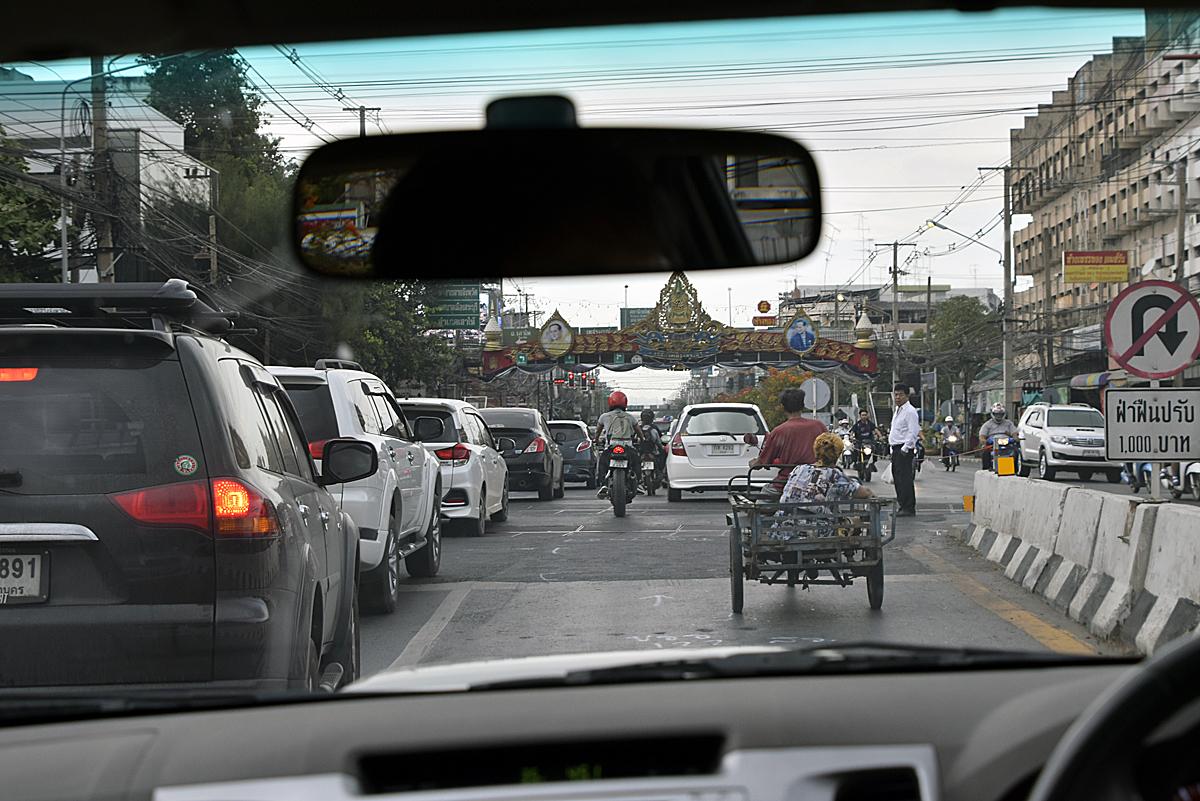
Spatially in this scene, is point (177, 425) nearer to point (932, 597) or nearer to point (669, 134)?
point (669, 134)

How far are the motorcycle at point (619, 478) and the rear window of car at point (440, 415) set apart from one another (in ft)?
14.4

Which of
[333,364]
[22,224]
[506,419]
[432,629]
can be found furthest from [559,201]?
[22,224]

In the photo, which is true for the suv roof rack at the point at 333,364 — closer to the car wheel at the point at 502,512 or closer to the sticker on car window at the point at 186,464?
the sticker on car window at the point at 186,464

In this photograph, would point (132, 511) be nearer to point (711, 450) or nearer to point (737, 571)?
point (737, 571)

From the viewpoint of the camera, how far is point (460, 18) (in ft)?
8.63

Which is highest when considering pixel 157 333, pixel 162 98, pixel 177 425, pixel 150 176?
pixel 150 176

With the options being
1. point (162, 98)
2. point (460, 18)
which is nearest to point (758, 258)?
point (460, 18)

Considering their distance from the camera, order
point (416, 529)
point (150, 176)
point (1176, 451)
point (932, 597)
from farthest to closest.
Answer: point (150, 176), point (416, 529), point (932, 597), point (1176, 451)

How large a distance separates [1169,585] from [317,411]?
19.2 feet

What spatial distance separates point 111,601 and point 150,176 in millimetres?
19885

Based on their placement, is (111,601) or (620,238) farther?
(111,601)

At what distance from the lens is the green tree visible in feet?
79.1

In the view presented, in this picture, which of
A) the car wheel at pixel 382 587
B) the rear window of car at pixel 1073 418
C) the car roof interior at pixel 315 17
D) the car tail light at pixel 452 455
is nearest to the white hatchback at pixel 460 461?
the car tail light at pixel 452 455

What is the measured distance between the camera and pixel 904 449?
1948 centimetres
